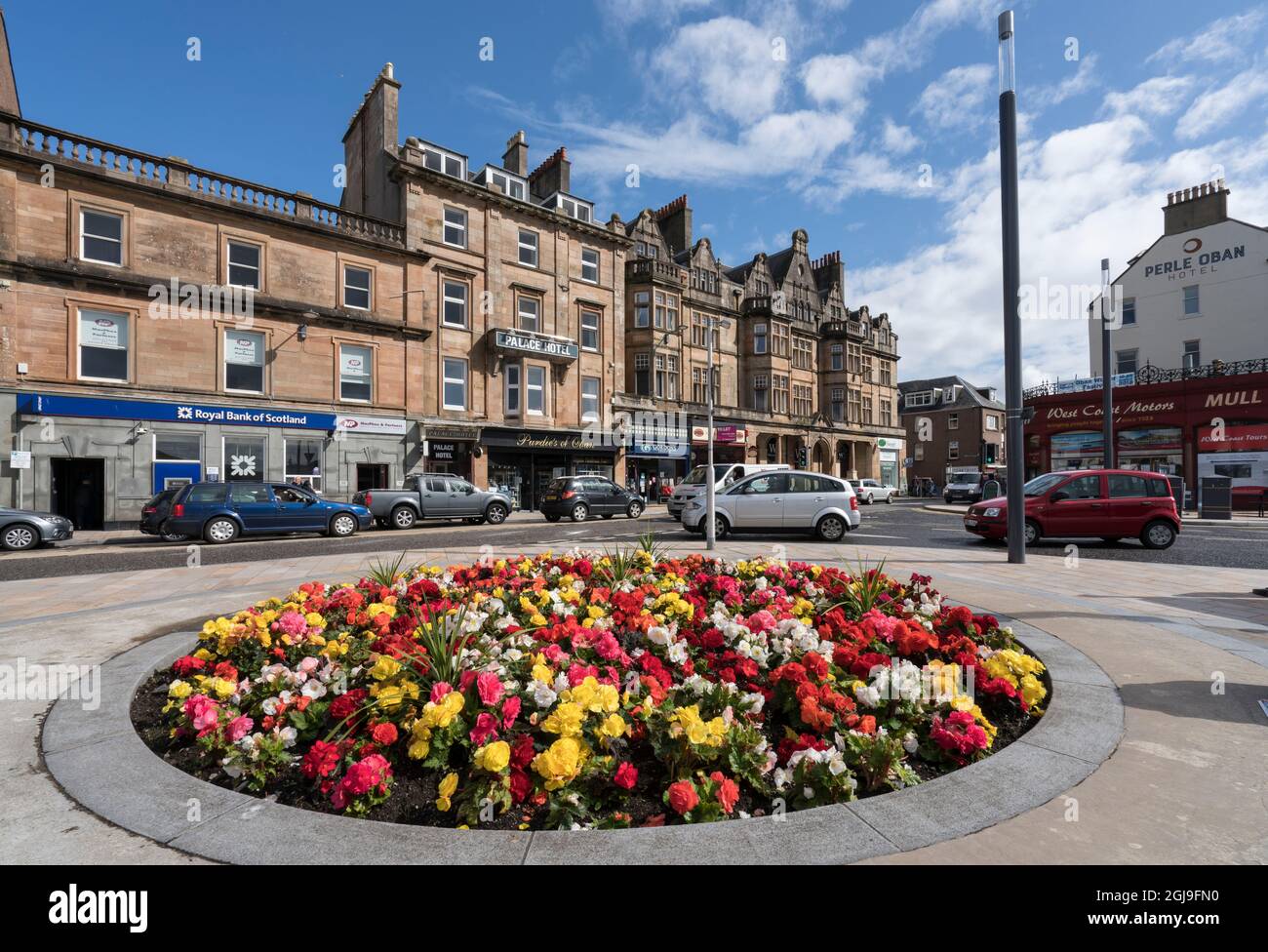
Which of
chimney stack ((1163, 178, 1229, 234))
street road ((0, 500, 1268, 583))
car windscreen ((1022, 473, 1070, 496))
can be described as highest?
chimney stack ((1163, 178, 1229, 234))

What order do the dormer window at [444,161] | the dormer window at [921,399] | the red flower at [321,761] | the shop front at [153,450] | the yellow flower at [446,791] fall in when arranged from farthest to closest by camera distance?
the dormer window at [921,399] → the dormer window at [444,161] → the shop front at [153,450] → the red flower at [321,761] → the yellow flower at [446,791]

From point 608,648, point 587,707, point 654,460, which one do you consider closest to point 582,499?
point 654,460

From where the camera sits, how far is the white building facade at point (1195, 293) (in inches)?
1141

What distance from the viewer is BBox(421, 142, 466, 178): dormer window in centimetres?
2570

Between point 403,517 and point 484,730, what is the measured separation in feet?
56.7

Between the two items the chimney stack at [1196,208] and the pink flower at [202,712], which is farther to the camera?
the chimney stack at [1196,208]

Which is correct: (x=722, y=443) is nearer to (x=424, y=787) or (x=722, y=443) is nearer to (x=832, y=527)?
(x=832, y=527)

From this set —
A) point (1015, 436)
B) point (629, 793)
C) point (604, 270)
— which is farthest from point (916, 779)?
point (604, 270)

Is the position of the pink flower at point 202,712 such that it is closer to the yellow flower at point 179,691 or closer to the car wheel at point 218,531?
the yellow flower at point 179,691

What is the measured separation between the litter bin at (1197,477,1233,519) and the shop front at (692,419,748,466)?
69.4 ft

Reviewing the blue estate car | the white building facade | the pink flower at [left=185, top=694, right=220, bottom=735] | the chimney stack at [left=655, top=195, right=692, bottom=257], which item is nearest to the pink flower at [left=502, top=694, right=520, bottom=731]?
the pink flower at [left=185, top=694, right=220, bottom=735]

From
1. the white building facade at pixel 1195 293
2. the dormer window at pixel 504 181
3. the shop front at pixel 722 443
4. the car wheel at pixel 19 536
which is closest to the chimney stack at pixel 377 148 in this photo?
the dormer window at pixel 504 181

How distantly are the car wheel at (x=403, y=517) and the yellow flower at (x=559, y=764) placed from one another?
57.5 ft

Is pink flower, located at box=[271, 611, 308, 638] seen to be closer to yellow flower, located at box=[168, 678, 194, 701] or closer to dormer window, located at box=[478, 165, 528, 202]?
yellow flower, located at box=[168, 678, 194, 701]
